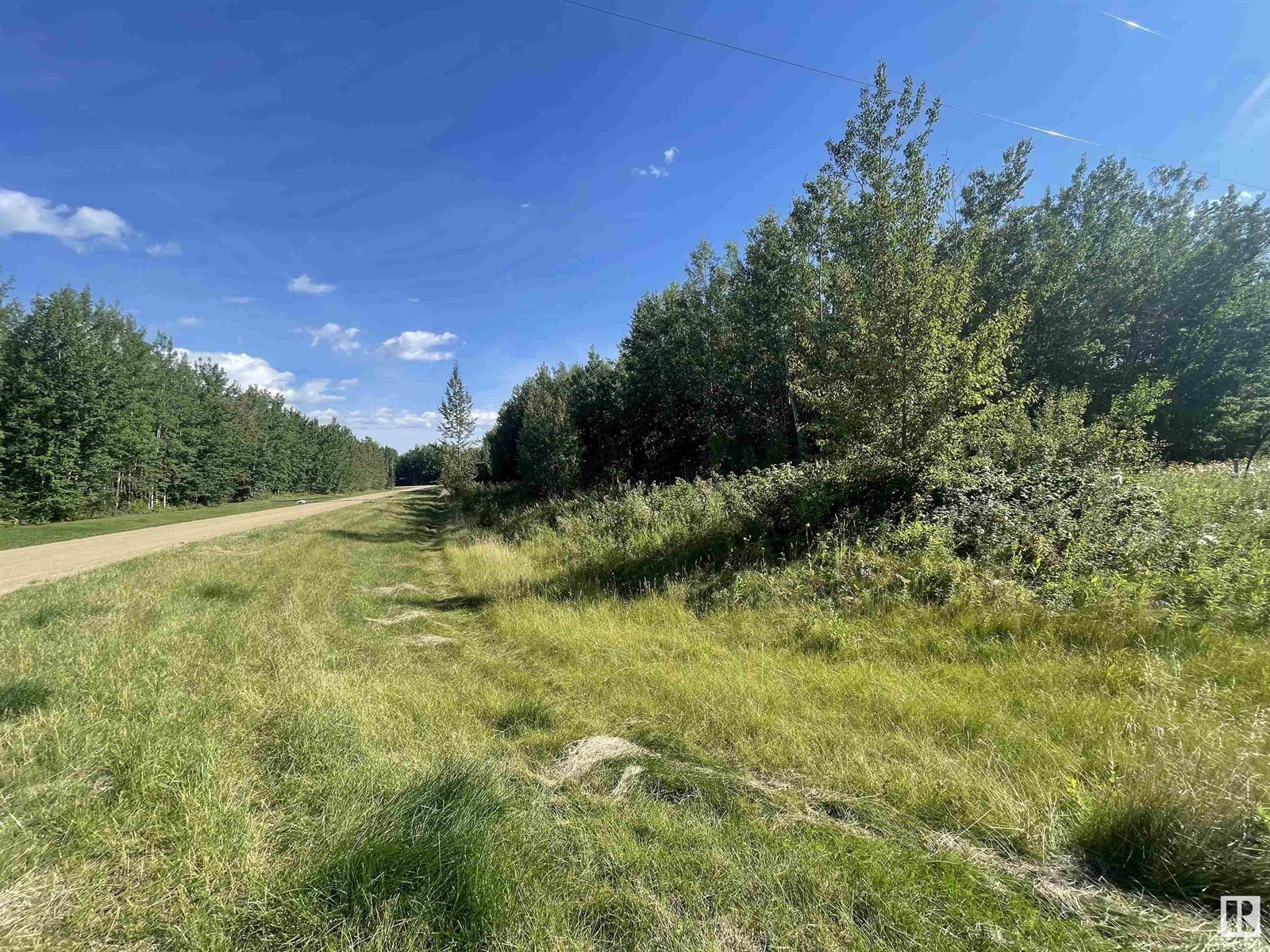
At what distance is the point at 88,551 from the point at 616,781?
18.1m

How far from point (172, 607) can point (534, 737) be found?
5977 mm

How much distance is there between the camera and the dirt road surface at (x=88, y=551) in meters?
9.57

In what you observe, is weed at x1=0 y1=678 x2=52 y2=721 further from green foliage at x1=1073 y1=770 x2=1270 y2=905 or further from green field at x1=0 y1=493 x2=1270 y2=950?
green foliage at x1=1073 y1=770 x2=1270 y2=905

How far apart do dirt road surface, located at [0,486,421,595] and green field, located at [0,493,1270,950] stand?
19.3ft

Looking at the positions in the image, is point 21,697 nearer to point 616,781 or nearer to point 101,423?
point 616,781

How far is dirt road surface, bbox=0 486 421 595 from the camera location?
31.4ft

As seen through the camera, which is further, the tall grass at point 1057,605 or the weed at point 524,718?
the weed at point 524,718

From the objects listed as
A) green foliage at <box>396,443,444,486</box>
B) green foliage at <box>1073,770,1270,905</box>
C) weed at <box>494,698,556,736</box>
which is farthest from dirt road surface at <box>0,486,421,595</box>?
green foliage at <box>396,443,444,486</box>

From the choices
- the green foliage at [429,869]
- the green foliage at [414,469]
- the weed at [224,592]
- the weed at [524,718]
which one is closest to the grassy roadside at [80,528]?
the weed at [224,592]

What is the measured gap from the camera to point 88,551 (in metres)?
13.0

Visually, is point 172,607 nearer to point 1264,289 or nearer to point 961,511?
point 961,511

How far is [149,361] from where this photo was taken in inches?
1405

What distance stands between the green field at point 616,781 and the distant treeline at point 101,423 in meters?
29.8

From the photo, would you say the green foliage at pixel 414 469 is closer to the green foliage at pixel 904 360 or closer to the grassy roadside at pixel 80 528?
the grassy roadside at pixel 80 528
